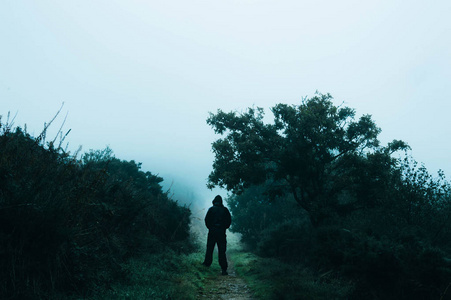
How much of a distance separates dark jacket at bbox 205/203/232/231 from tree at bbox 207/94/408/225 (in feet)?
20.4

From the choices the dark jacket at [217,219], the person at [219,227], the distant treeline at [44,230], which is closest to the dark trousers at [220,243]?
the person at [219,227]

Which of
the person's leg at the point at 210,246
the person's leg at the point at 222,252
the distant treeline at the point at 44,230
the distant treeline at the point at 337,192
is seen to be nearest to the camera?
the distant treeline at the point at 44,230

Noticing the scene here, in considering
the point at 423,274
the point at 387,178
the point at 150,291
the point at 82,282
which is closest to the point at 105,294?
the point at 82,282

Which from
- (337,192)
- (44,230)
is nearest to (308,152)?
(337,192)

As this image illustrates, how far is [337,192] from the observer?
57.8ft

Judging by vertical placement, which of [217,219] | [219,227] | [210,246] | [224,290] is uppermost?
[217,219]

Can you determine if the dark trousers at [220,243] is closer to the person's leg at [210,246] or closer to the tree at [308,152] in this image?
the person's leg at [210,246]

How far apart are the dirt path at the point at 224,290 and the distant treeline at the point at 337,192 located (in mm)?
1220

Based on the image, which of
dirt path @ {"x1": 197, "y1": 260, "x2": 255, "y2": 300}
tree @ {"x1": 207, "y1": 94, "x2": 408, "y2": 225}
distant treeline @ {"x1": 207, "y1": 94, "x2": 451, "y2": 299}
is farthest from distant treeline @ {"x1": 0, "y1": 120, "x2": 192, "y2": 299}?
tree @ {"x1": 207, "y1": 94, "x2": 408, "y2": 225}

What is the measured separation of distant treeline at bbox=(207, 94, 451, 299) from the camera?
20.6 feet

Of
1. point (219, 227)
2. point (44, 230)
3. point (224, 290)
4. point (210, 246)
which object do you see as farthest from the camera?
point (210, 246)

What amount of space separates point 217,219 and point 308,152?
801 cm

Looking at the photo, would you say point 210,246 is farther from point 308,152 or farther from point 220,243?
point 308,152

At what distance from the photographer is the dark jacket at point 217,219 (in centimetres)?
1051
